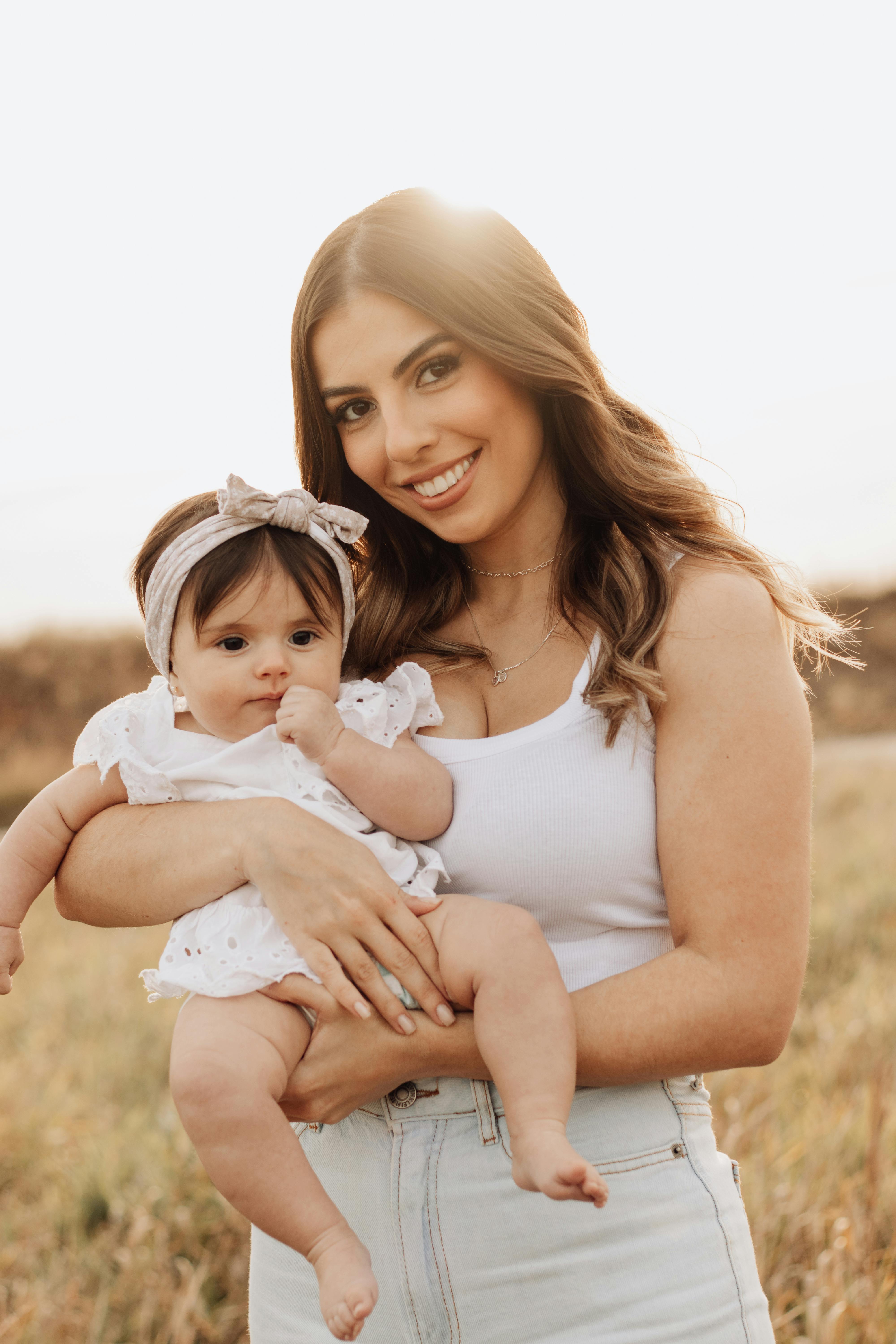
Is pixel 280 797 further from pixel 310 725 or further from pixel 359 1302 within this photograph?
pixel 359 1302

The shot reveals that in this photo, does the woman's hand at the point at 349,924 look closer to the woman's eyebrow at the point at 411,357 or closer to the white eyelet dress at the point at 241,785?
the white eyelet dress at the point at 241,785

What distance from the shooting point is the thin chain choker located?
92.4 inches

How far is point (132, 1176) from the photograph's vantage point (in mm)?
3537

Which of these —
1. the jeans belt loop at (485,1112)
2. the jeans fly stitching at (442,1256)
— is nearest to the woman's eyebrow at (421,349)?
A: the jeans belt loop at (485,1112)

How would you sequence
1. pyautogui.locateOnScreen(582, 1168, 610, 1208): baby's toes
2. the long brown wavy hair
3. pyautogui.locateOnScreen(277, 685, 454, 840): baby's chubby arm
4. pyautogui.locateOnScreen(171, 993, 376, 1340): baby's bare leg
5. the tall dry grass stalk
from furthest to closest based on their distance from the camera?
1. the tall dry grass stalk
2. the long brown wavy hair
3. pyautogui.locateOnScreen(277, 685, 454, 840): baby's chubby arm
4. pyautogui.locateOnScreen(171, 993, 376, 1340): baby's bare leg
5. pyautogui.locateOnScreen(582, 1168, 610, 1208): baby's toes

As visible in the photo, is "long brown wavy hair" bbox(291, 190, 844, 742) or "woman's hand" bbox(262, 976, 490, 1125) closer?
"woman's hand" bbox(262, 976, 490, 1125)

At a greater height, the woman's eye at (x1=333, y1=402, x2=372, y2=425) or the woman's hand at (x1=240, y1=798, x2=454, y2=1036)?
the woman's eye at (x1=333, y1=402, x2=372, y2=425)

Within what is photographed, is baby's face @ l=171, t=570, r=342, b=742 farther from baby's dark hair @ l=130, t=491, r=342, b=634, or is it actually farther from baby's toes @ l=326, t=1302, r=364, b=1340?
baby's toes @ l=326, t=1302, r=364, b=1340

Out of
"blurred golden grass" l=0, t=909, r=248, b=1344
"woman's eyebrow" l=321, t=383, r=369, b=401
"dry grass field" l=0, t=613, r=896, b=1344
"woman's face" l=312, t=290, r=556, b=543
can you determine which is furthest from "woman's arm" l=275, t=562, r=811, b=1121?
"blurred golden grass" l=0, t=909, r=248, b=1344

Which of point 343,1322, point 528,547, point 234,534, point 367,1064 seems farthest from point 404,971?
point 528,547

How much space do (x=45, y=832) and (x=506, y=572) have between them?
1086mm

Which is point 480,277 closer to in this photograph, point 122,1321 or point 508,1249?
point 508,1249

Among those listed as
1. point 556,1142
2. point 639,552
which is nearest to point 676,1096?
point 556,1142

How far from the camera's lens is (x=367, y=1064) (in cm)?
172
